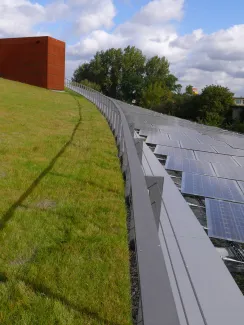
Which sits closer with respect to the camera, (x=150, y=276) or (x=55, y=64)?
(x=150, y=276)

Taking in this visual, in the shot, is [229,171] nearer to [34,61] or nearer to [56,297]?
[56,297]

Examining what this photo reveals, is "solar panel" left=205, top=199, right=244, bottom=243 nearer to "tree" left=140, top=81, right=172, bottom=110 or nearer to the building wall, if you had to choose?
the building wall

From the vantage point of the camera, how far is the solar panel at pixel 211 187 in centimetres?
566

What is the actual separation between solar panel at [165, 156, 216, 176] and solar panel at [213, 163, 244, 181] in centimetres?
16

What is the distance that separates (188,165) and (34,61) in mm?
34343

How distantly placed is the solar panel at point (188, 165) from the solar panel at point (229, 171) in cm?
16

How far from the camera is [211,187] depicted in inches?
238

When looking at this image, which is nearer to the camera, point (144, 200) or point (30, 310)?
point (144, 200)

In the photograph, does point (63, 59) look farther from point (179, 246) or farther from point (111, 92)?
point (111, 92)

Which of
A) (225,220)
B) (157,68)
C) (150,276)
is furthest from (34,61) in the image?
(157,68)

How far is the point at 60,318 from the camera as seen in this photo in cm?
336

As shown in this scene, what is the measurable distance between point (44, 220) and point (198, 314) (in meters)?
3.24

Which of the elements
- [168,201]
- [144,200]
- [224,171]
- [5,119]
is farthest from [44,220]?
[5,119]

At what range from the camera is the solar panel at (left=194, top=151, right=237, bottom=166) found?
8.70 m
